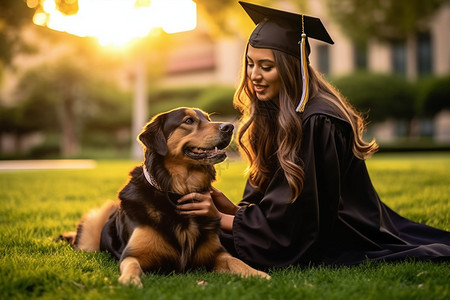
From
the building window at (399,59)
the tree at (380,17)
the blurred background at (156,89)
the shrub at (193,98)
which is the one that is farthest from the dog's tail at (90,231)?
the building window at (399,59)

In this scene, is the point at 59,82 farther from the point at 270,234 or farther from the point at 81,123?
the point at 270,234

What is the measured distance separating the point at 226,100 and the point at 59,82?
31.0ft

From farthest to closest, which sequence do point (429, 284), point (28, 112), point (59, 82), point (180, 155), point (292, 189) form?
point (28, 112) → point (59, 82) → point (180, 155) → point (292, 189) → point (429, 284)

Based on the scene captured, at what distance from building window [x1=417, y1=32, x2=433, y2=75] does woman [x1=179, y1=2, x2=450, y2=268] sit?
35653 mm

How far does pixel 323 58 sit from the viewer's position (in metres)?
39.5

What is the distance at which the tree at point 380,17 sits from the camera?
91.2 feet

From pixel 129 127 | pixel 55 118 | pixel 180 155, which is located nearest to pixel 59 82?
pixel 55 118

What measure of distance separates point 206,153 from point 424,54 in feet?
121

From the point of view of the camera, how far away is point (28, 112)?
27203 mm

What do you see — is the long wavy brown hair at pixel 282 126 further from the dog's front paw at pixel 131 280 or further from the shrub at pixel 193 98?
the shrub at pixel 193 98

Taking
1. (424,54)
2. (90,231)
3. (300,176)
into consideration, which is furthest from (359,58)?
(300,176)

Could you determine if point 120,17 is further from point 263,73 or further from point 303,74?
point 303,74

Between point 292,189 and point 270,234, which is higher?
point 292,189

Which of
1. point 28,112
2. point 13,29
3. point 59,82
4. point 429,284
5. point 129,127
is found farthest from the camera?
point 129,127
